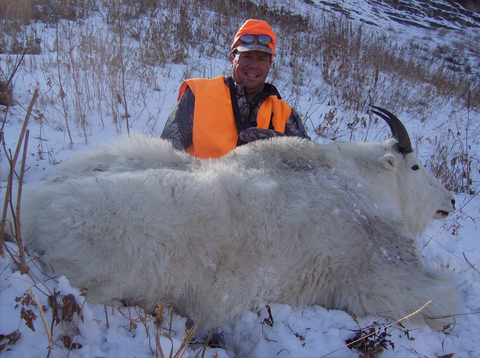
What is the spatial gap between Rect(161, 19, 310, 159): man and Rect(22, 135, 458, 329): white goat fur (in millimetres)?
1101

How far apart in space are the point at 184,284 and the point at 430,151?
6144 millimetres

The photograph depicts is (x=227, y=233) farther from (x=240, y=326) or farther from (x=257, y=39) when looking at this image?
(x=257, y=39)

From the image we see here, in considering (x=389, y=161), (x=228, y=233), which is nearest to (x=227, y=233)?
(x=228, y=233)

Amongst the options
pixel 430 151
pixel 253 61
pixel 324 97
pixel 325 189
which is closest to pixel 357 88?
pixel 324 97

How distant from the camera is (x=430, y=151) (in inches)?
239

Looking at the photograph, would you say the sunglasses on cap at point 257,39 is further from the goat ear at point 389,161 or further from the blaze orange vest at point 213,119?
the goat ear at point 389,161

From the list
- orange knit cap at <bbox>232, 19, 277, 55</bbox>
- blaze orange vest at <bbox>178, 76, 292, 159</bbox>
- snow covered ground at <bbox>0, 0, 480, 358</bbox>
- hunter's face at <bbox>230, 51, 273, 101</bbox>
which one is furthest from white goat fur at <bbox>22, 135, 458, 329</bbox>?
orange knit cap at <bbox>232, 19, 277, 55</bbox>

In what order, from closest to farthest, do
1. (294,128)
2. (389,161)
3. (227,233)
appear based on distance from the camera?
(227,233) < (389,161) < (294,128)

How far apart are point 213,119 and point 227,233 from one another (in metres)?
2.00

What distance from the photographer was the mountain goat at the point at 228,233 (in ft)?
5.77

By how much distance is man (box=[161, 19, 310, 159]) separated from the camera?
3549 millimetres

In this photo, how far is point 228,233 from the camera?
1.94 m

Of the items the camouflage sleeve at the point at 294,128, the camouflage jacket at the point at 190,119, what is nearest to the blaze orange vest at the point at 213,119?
the camouflage jacket at the point at 190,119

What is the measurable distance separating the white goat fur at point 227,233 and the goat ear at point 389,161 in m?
0.05
